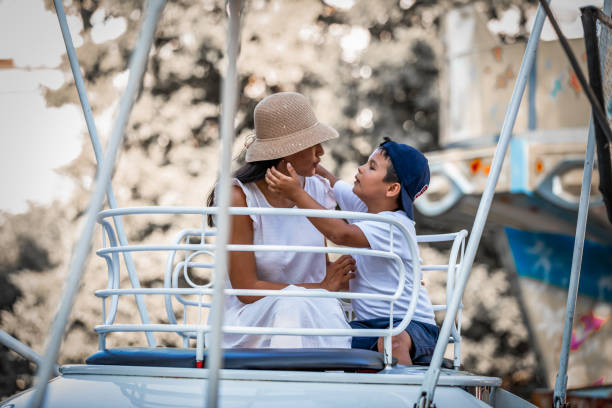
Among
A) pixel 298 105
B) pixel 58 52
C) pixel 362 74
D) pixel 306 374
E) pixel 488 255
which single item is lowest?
pixel 306 374

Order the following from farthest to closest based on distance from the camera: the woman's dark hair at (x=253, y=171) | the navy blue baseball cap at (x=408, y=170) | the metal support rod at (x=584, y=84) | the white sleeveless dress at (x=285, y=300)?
the navy blue baseball cap at (x=408, y=170) → the woman's dark hair at (x=253, y=171) → the white sleeveless dress at (x=285, y=300) → the metal support rod at (x=584, y=84)

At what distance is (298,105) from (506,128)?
86 cm

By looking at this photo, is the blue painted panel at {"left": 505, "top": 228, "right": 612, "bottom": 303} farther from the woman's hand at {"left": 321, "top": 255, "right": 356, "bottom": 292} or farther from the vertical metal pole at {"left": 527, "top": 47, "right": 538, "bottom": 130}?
the woman's hand at {"left": 321, "top": 255, "right": 356, "bottom": 292}

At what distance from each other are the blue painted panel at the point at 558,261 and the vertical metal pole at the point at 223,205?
7.42m

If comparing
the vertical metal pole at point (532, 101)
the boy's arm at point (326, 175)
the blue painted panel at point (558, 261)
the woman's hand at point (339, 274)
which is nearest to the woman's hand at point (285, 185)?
the woman's hand at point (339, 274)

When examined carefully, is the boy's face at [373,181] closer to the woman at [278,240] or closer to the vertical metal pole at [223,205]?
the woman at [278,240]

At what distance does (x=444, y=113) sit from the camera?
8.69m

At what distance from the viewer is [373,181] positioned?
2836mm

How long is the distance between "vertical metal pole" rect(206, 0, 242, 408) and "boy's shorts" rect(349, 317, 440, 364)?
1.18 metres

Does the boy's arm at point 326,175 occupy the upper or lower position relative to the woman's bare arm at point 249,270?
upper

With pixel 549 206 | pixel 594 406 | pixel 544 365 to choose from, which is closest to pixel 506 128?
pixel 594 406

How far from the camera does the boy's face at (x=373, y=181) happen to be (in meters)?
2.83

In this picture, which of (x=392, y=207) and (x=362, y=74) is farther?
(x=362, y=74)

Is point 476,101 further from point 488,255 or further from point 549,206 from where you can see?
point 488,255
